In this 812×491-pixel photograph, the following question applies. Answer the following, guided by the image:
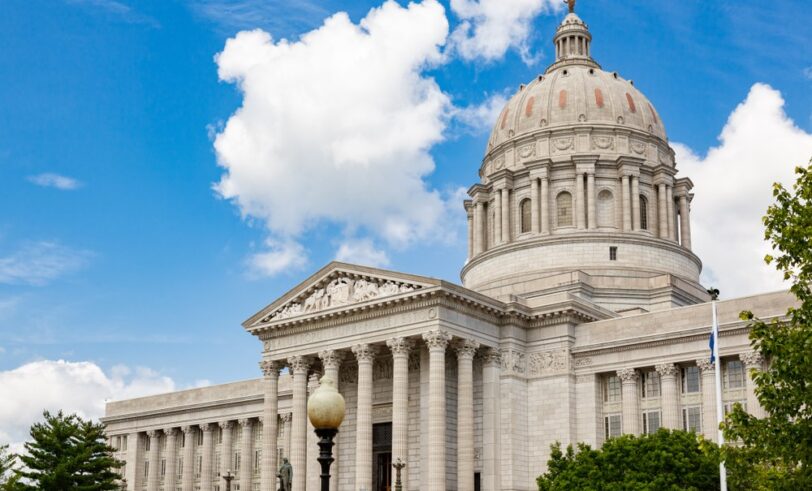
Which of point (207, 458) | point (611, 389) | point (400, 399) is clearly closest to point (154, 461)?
point (207, 458)

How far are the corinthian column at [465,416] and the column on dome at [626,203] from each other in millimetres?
21335

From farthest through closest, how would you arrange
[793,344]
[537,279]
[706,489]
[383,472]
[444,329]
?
1. [537,279]
2. [383,472]
3. [444,329]
4. [706,489]
5. [793,344]

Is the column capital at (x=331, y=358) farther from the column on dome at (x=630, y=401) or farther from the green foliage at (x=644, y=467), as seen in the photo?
the green foliage at (x=644, y=467)

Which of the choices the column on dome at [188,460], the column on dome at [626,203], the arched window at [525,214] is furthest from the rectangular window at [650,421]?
the column on dome at [188,460]

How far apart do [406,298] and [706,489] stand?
786 inches

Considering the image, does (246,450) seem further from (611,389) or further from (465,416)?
(611,389)

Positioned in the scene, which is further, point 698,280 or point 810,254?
point 698,280

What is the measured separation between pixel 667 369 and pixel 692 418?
3.01 metres

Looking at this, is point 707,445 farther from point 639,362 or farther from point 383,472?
point 383,472

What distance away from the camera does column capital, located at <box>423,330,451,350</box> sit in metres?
58.7

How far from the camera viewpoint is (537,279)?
2928 inches

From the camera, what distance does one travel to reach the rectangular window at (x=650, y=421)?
59.9m

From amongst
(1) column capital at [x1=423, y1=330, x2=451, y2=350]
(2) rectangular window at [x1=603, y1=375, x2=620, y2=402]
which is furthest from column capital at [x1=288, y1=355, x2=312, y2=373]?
(2) rectangular window at [x1=603, y1=375, x2=620, y2=402]

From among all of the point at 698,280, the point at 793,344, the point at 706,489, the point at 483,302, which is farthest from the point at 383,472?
the point at 793,344
